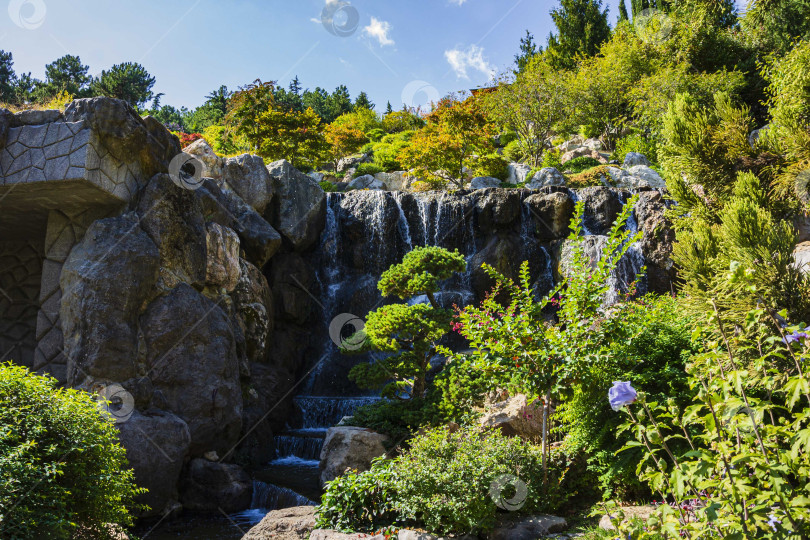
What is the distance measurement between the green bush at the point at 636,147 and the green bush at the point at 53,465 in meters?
25.0

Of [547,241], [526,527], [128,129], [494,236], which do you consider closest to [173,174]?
[128,129]

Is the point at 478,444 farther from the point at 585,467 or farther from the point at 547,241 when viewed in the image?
the point at 547,241

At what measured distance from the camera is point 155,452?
8.11 m

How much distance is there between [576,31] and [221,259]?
124 feet

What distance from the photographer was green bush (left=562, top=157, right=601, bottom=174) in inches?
976

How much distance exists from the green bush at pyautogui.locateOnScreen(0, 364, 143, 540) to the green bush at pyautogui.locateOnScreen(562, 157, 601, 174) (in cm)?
2367

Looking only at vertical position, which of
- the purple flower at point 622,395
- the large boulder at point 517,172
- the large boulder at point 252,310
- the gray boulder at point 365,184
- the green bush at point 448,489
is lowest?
the green bush at point 448,489

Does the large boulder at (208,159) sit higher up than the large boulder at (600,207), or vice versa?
the large boulder at (208,159)

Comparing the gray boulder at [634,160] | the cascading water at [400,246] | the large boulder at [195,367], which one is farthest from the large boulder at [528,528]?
the gray boulder at [634,160]

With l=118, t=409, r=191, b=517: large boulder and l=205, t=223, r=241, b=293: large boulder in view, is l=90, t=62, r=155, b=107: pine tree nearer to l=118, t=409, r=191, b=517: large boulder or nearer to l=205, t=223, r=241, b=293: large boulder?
l=205, t=223, r=241, b=293: large boulder

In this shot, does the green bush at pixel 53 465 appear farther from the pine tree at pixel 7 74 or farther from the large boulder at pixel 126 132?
the pine tree at pixel 7 74

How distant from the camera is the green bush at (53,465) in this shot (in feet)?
12.8

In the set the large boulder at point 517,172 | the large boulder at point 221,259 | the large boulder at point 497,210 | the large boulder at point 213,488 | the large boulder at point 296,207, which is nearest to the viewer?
the large boulder at point 213,488

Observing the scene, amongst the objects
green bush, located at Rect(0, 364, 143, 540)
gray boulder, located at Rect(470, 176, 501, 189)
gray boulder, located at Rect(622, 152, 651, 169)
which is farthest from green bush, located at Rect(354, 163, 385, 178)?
green bush, located at Rect(0, 364, 143, 540)
